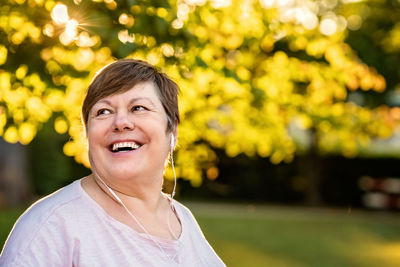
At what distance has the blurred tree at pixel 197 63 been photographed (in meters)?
3.46

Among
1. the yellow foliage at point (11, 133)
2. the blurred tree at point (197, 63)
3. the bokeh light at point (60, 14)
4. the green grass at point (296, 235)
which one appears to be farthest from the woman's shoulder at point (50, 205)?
the green grass at point (296, 235)

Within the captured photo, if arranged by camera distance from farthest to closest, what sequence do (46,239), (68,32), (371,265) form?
(371,265) → (68,32) → (46,239)

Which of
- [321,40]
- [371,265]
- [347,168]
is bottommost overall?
[371,265]

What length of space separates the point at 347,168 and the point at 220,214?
5305mm

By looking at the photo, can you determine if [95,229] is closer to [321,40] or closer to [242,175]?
[321,40]

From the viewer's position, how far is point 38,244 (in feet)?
5.64

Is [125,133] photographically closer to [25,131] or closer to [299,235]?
[25,131]

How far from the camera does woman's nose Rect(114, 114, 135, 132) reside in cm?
195

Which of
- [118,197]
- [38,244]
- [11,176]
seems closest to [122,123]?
[118,197]

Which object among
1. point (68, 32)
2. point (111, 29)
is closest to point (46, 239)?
point (111, 29)

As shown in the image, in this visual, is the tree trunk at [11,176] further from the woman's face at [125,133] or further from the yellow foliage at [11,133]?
the woman's face at [125,133]

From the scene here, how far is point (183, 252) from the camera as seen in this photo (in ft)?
6.92

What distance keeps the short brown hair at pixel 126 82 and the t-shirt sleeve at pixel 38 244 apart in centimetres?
44

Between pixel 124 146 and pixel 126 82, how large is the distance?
21cm
